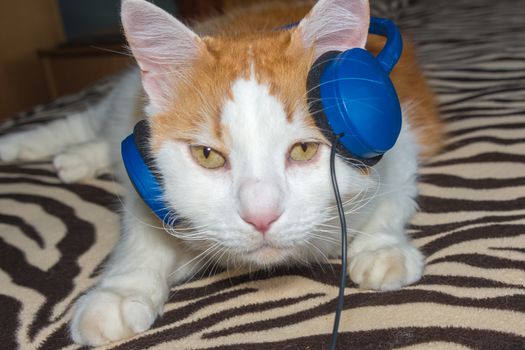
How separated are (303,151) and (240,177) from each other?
4.6 inches

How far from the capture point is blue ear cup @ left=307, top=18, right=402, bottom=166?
85 centimetres

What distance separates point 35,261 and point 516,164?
3.60 ft

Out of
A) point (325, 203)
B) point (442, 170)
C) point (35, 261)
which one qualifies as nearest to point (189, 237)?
point (325, 203)

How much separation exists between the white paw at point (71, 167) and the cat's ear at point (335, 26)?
82cm

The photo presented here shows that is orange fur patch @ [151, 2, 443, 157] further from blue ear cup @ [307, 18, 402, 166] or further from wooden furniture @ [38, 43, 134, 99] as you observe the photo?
wooden furniture @ [38, 43, 134, 99]

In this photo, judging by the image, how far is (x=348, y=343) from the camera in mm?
807

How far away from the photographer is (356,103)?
85cm

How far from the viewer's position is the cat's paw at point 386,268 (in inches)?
37.6

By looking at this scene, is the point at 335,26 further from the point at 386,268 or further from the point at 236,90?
the point at 386,268

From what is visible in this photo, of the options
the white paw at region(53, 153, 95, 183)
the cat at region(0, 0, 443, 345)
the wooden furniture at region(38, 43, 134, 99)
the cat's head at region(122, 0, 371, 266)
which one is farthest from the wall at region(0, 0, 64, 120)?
the cat's head at region(122, 0, 371, 266)

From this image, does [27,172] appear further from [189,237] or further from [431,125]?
[431,125]

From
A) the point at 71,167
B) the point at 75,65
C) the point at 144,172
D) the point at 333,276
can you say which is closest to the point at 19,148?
the point at 71,167

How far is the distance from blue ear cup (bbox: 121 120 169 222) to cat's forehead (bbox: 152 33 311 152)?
0.03 metres

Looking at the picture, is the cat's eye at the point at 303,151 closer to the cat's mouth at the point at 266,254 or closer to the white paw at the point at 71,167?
the cat's mouth at the point at 266,254
